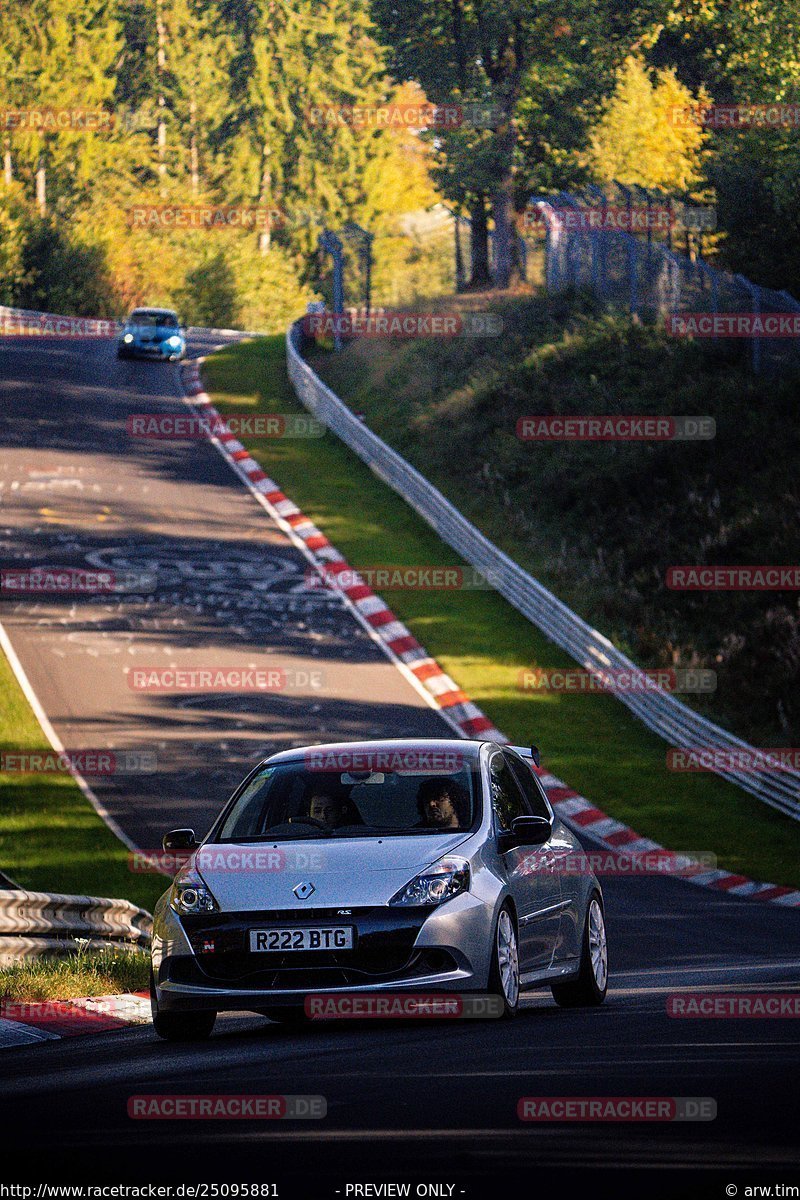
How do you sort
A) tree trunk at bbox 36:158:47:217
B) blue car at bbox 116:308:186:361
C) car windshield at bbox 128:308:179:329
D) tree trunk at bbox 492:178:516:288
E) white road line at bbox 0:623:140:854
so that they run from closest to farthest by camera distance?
1. white road line at bbox 0:623:140:854
2. blue car at bbox 116:308:186:361
3. car windshield at bbox 128:308:179:329
4. tree trunk at bbox 492:178:516:288
5. tree trunk at bbox 36:158:47:217

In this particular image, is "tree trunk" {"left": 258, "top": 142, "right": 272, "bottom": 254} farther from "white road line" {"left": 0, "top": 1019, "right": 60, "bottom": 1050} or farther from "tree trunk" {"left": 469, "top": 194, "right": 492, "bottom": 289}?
"white road line" {"left": 0, "top": 1019, "right": 60, "bottom": 1050}

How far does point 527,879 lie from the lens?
9523 millimetres

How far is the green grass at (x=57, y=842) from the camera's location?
17.5 meters

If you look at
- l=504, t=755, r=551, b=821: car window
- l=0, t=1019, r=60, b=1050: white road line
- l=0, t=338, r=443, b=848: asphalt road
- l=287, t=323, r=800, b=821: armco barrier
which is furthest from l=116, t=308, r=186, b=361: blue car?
l=0, t=1019, r=60, b=1050: white road line

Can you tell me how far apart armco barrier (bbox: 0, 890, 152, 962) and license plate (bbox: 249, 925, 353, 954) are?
7.76 feet

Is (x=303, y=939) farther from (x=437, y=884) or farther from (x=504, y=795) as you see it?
(x=504, y=795)

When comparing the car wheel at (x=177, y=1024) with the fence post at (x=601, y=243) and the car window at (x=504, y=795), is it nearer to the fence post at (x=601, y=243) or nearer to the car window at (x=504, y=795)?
the car window at (x=504, y=795)

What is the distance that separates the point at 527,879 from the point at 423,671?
662 inches

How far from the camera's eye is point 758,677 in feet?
85.5

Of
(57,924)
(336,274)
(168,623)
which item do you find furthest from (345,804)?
(336,274)

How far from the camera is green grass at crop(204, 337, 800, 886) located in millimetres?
20344

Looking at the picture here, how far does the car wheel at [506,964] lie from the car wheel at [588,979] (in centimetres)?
99

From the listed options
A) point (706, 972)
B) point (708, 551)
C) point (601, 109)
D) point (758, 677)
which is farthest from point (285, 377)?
point (706, 972)

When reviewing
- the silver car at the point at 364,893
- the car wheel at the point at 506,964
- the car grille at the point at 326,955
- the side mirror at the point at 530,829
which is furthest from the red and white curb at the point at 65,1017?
the side mirror at the point at 530,829
